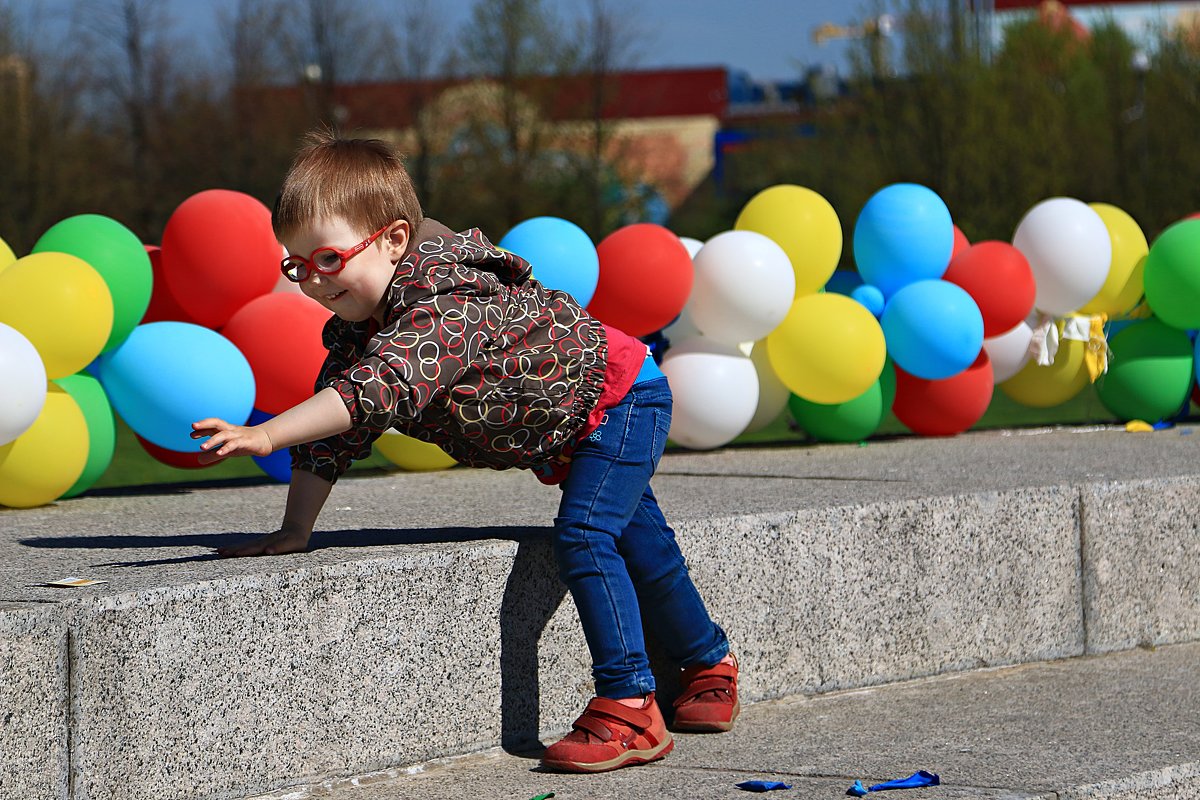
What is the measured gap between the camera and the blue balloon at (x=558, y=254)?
15.9 ft

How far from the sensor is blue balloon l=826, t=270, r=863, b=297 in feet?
19.9

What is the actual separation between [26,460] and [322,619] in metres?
1.67

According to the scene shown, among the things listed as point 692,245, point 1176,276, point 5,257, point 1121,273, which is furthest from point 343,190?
point 1121,273

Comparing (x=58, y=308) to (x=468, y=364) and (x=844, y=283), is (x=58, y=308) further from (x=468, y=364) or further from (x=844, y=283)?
(x=844, y=283)

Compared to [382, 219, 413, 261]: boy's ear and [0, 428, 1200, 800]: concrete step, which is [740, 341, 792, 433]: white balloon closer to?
[0, 428, 1200, 800]: concrete step

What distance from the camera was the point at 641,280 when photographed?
5.06 m

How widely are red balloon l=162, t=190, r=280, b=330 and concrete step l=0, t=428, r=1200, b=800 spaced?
65 centimetres

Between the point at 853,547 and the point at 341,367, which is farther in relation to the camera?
the point at 853,547

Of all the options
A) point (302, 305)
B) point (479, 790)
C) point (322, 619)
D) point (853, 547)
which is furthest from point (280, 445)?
point (302, 305)

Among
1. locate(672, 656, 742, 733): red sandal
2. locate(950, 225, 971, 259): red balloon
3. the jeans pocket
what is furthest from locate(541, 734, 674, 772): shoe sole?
locate(950, 225, 971, 259): red balloon

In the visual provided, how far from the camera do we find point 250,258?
15.3ft

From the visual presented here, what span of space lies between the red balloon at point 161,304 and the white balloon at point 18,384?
93 cm

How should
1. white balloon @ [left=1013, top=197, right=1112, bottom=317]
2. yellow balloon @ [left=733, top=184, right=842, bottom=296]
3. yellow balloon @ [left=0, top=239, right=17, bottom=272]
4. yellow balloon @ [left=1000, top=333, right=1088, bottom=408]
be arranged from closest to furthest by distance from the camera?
yellow balloon @ [left=0, top=239, right=17, bottom=272] < yellow balloon @ [left=733, top=184, right=842, bottom=296] < white balloon @ [left=1013, top=197, right=1112, bottom=317] < yellow balloon @ [left=1000, top=333, right=1088, bottom=408]

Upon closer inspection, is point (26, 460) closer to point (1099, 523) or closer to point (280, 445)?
point (280, 445)
